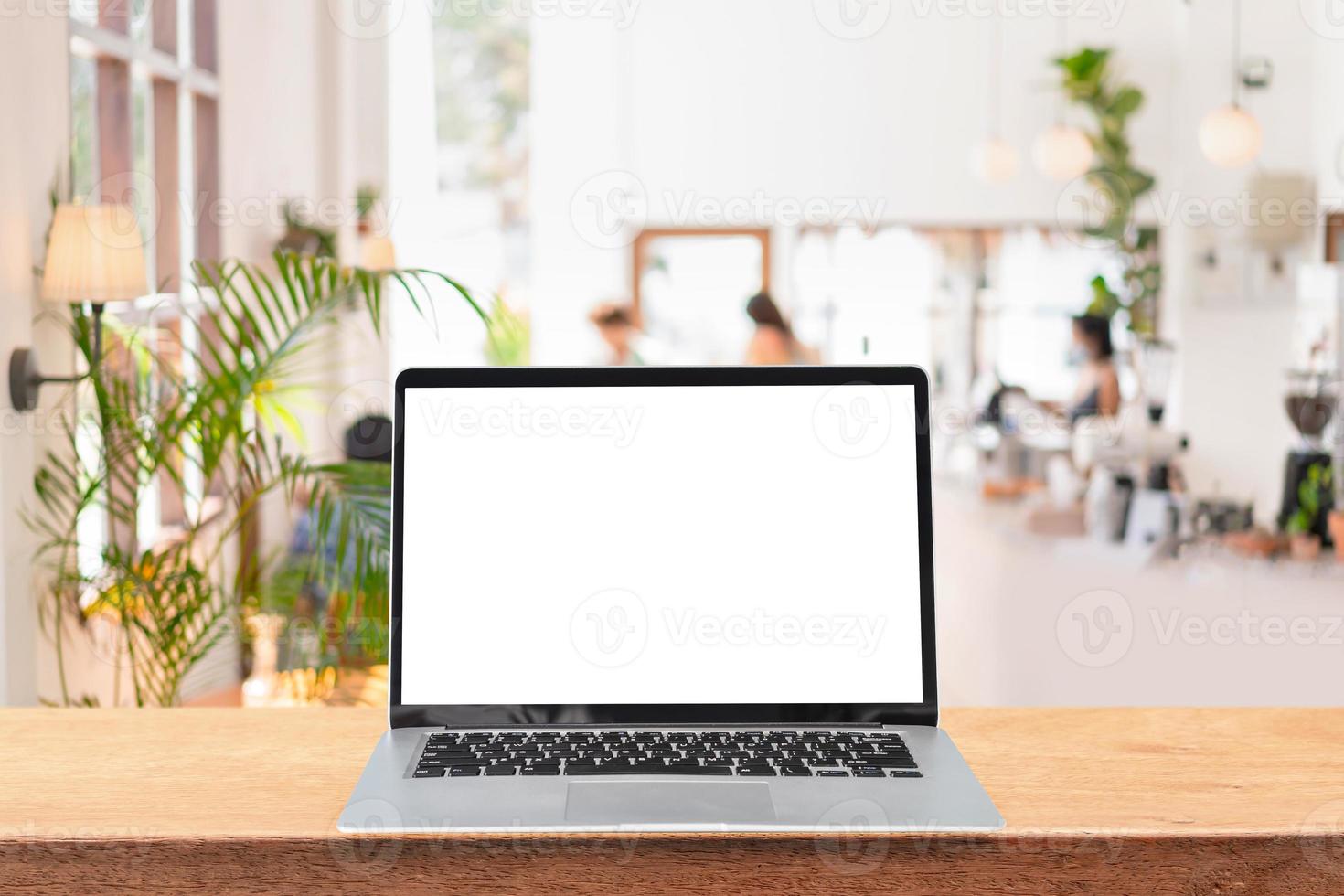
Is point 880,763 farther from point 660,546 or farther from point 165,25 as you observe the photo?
point 165,25

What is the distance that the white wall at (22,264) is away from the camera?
2080 mm

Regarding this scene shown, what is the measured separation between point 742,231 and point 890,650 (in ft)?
21.3

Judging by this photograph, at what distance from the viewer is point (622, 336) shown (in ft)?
21.2

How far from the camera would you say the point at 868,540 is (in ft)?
3.47

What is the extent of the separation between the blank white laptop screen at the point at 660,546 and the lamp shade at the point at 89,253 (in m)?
1.29

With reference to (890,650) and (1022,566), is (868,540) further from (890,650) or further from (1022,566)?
(1022,566)

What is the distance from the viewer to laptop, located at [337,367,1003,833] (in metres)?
1.03

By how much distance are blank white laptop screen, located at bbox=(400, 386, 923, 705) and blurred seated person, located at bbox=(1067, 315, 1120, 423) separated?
161 inches

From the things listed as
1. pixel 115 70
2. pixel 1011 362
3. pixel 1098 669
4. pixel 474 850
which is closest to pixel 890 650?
pixel 474 850

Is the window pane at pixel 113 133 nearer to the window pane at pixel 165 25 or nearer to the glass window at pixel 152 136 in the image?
the glass window at pixel 152 136

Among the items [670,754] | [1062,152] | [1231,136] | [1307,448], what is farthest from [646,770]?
[1062,152]

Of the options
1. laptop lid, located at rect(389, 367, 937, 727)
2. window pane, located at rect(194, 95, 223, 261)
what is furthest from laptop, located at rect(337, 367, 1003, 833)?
window pane, located at rect(194, 95, 223, 261)

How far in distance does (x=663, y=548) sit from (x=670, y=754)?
18 centimetres

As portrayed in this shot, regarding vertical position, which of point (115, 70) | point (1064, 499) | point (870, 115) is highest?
point (870, 115)
